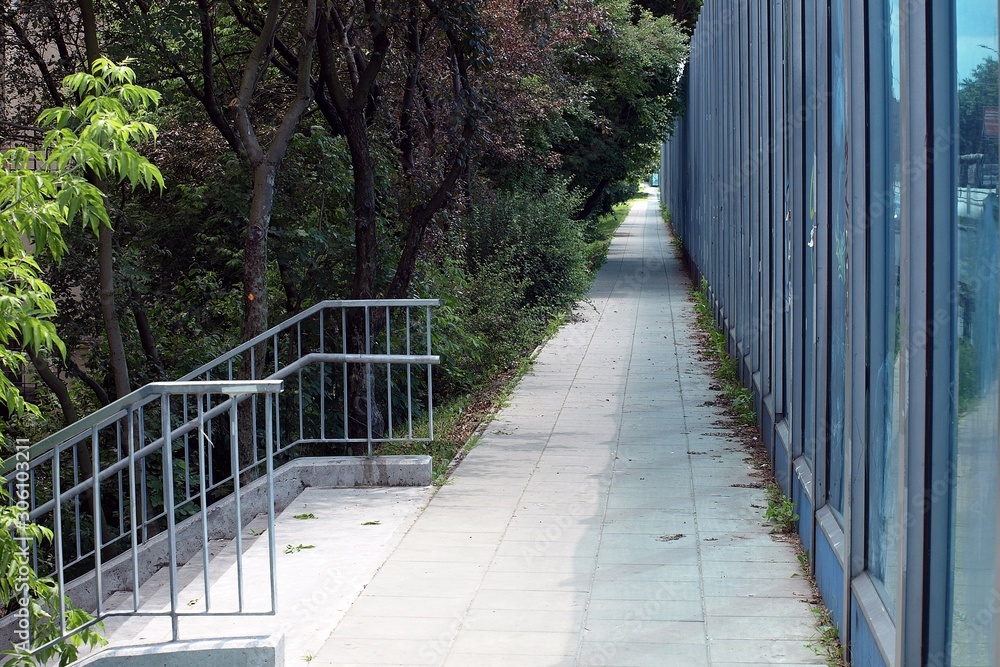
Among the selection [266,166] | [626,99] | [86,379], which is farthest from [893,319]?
[626,99]

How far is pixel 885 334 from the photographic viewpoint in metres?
3.90

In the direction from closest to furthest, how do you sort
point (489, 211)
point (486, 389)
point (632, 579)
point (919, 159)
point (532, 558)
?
point (919, 159) → point (632, 579) → point (532, 558) → point (486, 389) → point (489, 211)

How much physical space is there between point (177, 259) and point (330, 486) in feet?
12.0

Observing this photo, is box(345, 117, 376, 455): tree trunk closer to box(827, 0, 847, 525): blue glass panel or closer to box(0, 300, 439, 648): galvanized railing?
box(0, 300, 439, 648): galvanized railing

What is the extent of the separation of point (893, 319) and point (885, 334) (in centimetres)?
12

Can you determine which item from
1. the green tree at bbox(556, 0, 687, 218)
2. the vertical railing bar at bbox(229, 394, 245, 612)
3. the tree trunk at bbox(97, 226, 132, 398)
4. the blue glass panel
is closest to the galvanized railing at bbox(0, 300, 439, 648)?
the tree trunk at bbox(97, 226, 132, 398)

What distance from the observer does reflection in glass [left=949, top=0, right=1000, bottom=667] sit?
8.47 feet

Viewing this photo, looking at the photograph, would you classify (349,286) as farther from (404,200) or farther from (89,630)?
(89,630)

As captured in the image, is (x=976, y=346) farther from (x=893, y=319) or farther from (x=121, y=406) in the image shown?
(x=121, y=406)

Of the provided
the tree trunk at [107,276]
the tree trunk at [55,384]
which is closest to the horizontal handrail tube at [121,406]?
the tree trunk at [107,276]

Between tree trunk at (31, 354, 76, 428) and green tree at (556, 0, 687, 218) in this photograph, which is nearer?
tree trunk at (31, 354, 76, 428)

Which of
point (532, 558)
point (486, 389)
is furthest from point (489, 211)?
point (532, 558)

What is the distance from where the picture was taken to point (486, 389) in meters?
11.8

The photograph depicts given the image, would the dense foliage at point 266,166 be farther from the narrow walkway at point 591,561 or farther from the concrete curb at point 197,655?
the concrete curb at point 197,655
